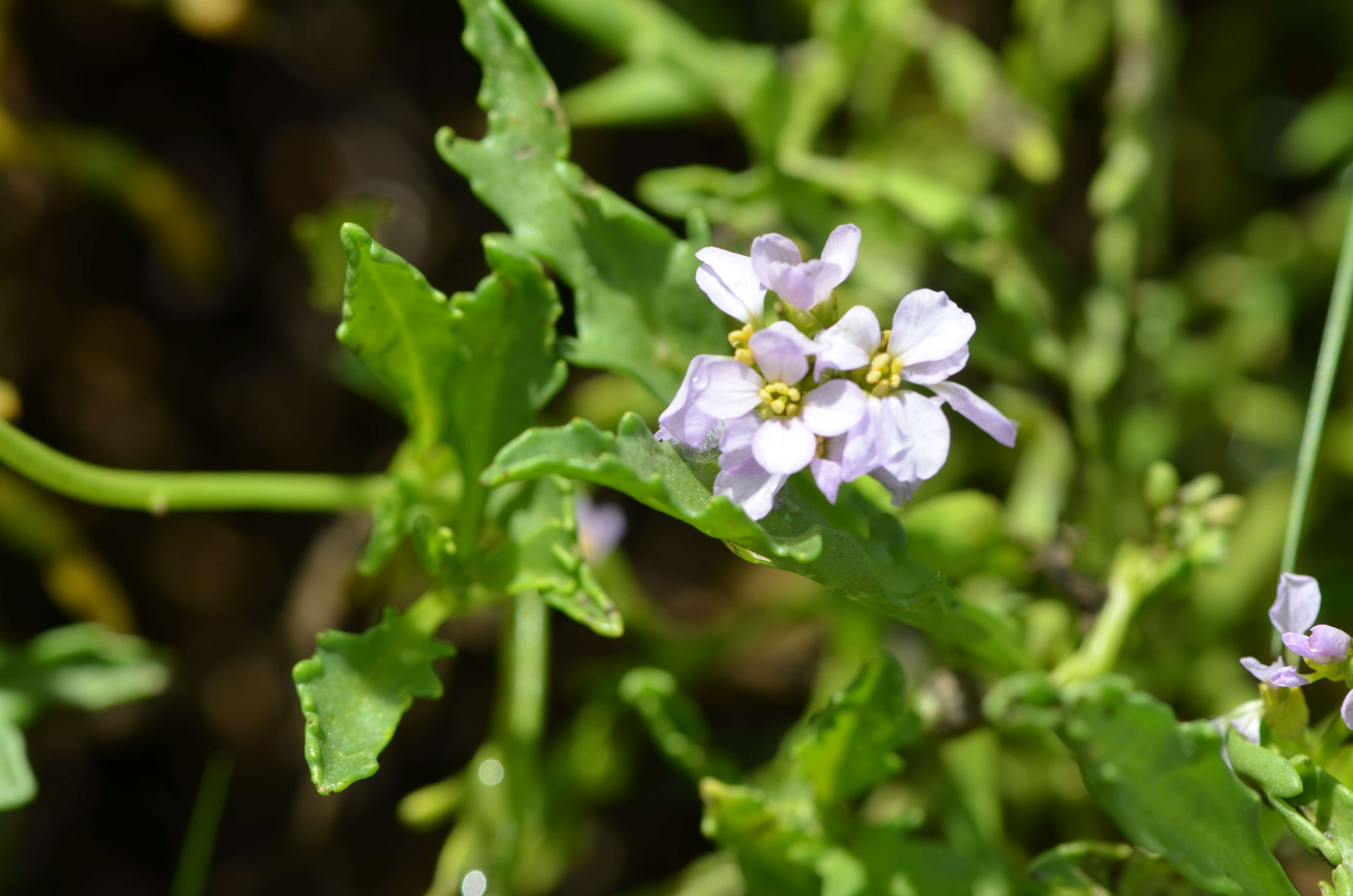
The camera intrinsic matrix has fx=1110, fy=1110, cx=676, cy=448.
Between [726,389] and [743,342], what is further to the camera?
[743,342]

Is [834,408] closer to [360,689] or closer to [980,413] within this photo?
[980,413]

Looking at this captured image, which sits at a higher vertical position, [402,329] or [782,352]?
[782,352]

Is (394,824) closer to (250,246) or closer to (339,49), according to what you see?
(250,246)

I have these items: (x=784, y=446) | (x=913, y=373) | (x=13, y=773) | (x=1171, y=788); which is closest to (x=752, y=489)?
(x=784, y=446)

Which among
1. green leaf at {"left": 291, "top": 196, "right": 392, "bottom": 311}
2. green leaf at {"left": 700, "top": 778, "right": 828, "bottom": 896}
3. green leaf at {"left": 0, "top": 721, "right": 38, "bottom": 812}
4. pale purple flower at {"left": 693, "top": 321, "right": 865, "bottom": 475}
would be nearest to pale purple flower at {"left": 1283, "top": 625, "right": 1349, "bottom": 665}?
pale purple flower at {"left": 693, "top": 321, "right": 865, "bottom": 475}

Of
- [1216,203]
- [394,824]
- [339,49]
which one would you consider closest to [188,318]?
[339,49]

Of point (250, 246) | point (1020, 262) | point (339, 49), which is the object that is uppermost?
point (1020, 262)

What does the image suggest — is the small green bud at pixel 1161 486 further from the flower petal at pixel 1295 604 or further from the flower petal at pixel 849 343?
the flower petal at pixel 849 343
